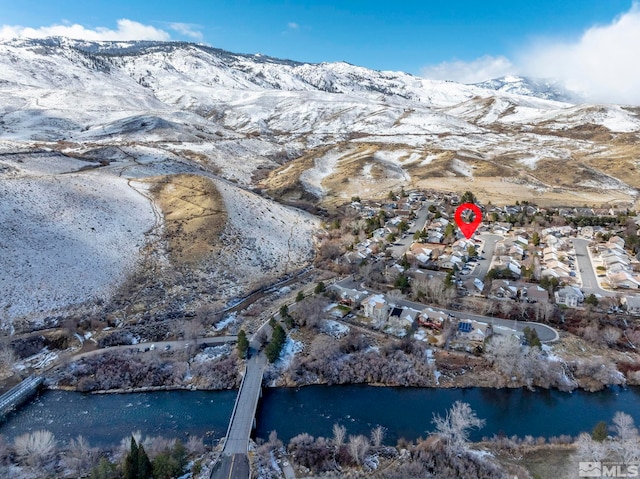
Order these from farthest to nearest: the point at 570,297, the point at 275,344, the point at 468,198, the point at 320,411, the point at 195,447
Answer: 1. the point at 468,198
2. the point at 570,297
3. the point at 275,344
4. the point at 320,411
5. the point at 195,447

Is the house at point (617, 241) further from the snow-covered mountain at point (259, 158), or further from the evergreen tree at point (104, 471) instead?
the evergreen tree at point (104, 471)

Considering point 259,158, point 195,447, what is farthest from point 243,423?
point 259,158

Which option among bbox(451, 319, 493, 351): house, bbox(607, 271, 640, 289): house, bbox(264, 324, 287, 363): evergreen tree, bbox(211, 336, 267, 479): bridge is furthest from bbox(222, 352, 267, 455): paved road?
bbox(607, 271, 640, 289): house

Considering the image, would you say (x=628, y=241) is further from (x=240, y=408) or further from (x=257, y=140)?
(x=257, y=140)

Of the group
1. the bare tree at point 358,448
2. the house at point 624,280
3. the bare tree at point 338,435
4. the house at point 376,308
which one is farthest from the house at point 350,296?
the house at point 624,280

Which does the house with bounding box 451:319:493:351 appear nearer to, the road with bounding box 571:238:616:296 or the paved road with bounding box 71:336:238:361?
the road with bounding box 571:238:616:296

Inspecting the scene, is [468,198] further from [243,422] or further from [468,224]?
[243,422]
